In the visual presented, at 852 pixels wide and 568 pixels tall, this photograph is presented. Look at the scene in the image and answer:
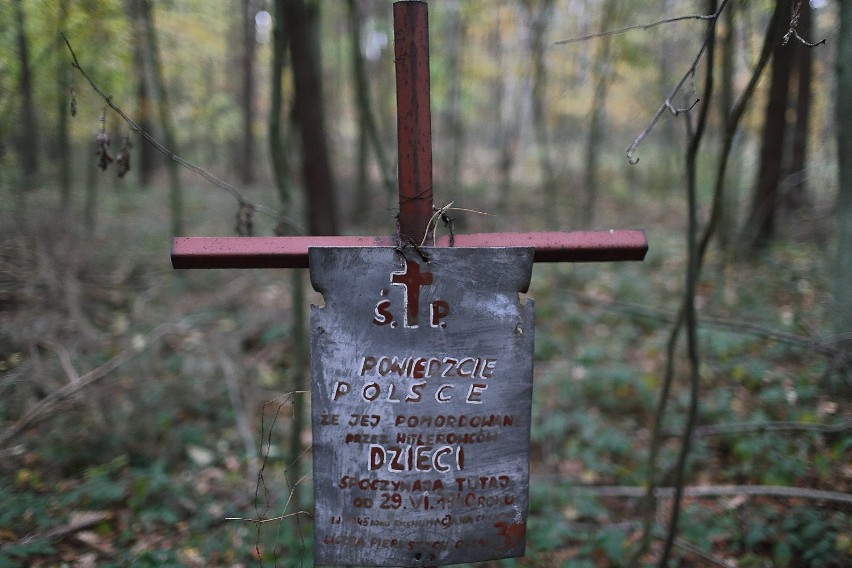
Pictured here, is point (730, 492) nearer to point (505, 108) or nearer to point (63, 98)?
point (63, 98)

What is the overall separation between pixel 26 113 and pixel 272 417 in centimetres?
420

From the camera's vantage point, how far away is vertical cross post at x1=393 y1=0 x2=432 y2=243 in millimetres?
1750

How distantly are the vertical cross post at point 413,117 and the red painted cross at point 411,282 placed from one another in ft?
0.38

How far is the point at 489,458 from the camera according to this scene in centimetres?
179

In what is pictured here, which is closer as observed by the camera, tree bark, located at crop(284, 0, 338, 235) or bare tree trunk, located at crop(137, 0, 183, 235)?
bare tree trunk, located at crop(137, 0, 183, 235)

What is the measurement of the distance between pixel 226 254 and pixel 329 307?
15.4 inches

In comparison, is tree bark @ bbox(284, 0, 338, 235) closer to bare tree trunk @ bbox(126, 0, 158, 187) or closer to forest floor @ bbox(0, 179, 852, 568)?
forest floor @ bbox(0, 179, 852, 568)

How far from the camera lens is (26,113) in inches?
228

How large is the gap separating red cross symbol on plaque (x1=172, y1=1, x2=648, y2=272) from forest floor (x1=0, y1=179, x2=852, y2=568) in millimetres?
551

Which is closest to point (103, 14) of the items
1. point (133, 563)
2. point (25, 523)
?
point (25, 523)

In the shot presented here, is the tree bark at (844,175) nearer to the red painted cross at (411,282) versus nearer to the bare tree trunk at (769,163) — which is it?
the red painted cross at (411,282)

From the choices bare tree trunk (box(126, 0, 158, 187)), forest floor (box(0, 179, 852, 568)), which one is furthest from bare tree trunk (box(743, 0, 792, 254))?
bare tree trunk (box(126, 0, 158, 187))

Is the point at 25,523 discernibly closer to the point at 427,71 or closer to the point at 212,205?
the point at 427,71

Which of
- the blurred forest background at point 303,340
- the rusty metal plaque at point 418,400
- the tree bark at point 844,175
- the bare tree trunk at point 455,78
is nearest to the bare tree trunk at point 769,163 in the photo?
the blurred forest background at point 303,340
